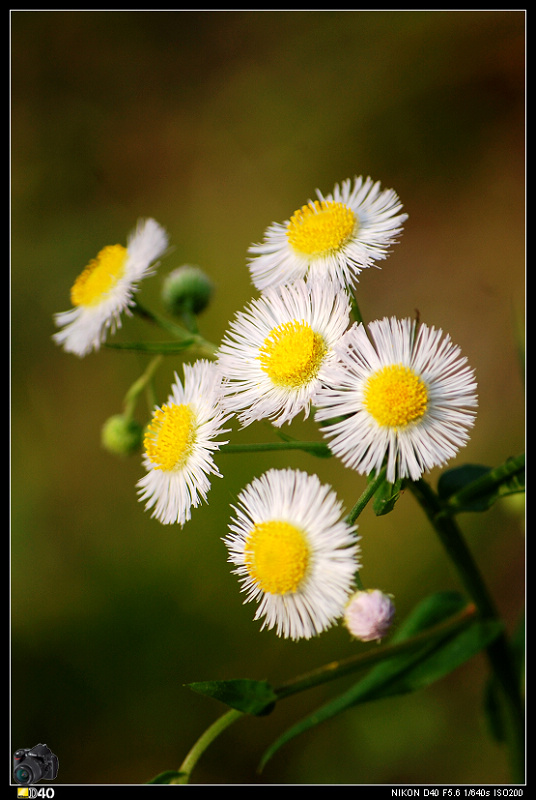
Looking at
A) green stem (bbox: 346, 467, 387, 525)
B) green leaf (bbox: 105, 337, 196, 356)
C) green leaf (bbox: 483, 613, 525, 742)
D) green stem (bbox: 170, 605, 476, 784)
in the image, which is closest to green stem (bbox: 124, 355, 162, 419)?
green leaf (bbox: 105, 337, 196, 356)

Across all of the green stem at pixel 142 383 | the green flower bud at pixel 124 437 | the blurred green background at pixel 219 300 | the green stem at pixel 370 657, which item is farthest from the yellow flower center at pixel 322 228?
the blurred green background at pixel 219 300

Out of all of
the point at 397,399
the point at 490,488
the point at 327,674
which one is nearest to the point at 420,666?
the point at 327,674

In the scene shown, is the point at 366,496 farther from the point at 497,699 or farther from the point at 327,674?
the point at 497,699

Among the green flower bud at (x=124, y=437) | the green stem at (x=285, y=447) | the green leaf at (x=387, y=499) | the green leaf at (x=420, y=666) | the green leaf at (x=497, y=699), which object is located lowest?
the green leaf at (x=497, y=699)

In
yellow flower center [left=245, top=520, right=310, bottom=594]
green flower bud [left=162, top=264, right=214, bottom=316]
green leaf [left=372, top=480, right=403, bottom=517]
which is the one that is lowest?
yellow flower center [left=245, top=520, right=310, bottom=594]

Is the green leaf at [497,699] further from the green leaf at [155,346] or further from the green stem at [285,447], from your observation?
the green leaf at [155,346]

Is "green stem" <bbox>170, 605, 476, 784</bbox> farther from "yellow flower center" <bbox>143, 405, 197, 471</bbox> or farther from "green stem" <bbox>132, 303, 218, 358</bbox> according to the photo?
"green stem" <bbox>132, 303, 218, 358</bbox>

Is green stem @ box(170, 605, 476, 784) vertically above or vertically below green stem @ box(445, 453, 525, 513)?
below
